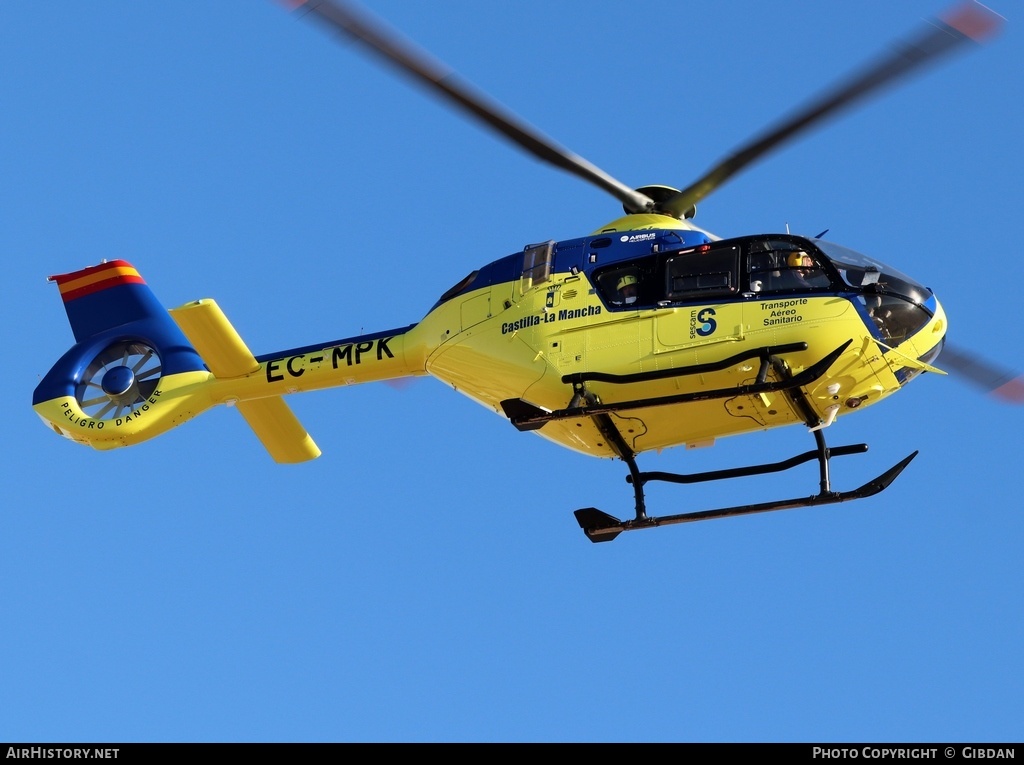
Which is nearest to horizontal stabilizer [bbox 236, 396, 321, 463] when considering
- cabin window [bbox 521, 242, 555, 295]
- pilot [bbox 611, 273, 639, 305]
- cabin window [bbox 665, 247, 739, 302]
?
cabin window [bbox 521, 242, 555, 295]

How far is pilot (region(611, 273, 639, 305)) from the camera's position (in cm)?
1681

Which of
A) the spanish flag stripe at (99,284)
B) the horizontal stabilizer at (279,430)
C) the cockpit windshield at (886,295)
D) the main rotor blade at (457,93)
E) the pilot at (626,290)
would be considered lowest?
the cockpit windshield at (886,295)

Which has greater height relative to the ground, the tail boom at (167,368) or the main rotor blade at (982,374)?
the tail boom at (167,368)

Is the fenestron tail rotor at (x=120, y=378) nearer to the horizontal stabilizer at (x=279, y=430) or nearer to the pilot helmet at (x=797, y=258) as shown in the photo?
the horizontal stabilizer at (x=279, y=430)

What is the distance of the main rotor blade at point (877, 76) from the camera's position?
49.4 feet

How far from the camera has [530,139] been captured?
56.7 feet

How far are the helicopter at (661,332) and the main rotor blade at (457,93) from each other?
0.02 metres

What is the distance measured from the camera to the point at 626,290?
664 inches

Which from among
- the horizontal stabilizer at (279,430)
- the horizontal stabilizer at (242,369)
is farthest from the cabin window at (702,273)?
the horizontal stabilizer at (279,430)

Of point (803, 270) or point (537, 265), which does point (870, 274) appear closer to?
point (803, 270)

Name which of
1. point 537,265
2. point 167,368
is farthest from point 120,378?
point 537,265

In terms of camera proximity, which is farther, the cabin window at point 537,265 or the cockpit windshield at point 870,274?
the cabin window at point 537,265

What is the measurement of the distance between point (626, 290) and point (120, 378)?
23.2ft

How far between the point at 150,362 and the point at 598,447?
6382 millimetres
